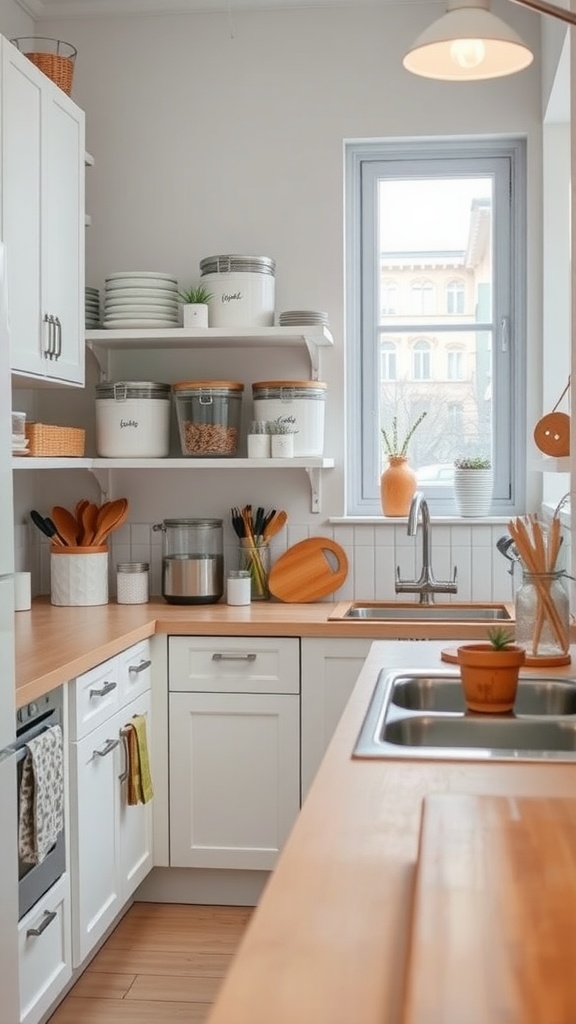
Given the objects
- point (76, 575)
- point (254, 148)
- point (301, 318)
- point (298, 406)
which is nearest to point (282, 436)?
point (298, 406)

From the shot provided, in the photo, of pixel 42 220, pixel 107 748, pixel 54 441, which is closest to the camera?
pixel 107 748

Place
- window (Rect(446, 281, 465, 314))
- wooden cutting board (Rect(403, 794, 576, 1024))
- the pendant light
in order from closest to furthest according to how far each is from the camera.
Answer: wooden cutting board (Rect(403, 794, 576, 1024)), the pendant light, window (Rect(446, 281, 465, 314))

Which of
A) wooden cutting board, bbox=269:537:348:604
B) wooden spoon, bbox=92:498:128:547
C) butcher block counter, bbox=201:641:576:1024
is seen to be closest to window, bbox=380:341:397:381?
wooden cutting board, bbox=269:537:348:604

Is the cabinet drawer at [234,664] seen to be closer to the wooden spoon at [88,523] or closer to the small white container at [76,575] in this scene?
the small white container at [76,575]

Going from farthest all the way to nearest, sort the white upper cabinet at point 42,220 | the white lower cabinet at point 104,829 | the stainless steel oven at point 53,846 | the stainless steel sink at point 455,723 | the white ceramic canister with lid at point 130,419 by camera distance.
Answer: the white ceramic canister with lid at point 130,419
the white upper cabinet at point 42,220
the white lower cabinet at point 104,829
the stainless steel oven at point 53,846
the stainless steel sink at point 455,723

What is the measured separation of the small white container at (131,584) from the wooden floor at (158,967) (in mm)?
968

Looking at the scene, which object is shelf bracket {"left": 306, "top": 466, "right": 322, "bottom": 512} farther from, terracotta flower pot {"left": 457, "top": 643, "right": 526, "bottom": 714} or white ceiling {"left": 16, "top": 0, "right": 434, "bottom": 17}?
terracotta flower pot {"left": 457, "top": 643, "right": 526, "bottom": 714}

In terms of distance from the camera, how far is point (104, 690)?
3244mm

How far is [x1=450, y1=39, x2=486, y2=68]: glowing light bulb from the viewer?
213 cm

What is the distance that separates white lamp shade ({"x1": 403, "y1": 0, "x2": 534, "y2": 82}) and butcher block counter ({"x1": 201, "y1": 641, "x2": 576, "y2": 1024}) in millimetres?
1149

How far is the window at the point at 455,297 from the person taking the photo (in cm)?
440

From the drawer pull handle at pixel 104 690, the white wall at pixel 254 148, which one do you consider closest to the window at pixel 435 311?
the white wall at pixel 254 148

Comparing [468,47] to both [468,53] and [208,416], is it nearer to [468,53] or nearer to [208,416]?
[468,53]

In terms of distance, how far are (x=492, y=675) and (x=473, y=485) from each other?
211 centimetres
